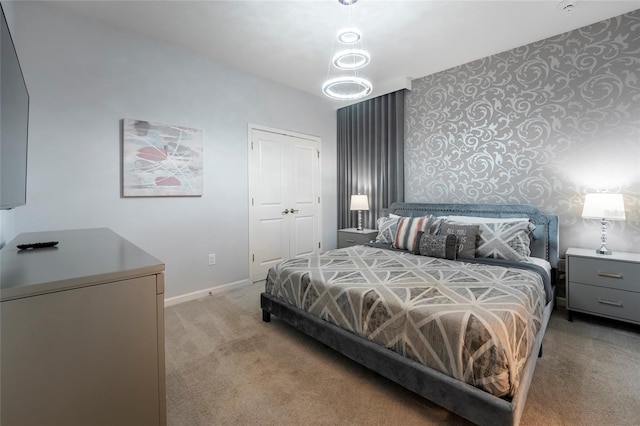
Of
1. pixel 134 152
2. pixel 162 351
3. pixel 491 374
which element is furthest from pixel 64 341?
pixel 134 152

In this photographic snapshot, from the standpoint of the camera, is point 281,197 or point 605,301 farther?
point 281,197

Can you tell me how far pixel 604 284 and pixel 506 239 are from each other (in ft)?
2.66

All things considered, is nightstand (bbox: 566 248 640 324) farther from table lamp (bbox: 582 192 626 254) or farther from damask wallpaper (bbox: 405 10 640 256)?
damask wallpaper (bbox: 405 10 640 256)

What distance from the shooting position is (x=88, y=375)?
0.85 metres

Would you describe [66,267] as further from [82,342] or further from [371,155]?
[371,155]

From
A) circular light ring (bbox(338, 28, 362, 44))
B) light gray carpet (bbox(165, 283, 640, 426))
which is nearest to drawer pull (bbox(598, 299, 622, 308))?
light gray carpet (bbox(165, 283, 640, 426))

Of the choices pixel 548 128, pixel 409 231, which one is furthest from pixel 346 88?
pixel 548 128

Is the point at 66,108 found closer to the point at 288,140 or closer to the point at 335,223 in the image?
the point at 288,140

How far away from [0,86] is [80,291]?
795 mm

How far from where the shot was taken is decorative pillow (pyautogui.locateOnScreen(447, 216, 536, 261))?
2623 millimetres

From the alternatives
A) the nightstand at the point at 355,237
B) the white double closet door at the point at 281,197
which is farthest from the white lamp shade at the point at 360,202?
the white double closet door at the point at 281,197

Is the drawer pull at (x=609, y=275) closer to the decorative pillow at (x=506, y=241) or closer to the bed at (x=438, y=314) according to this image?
the bed at (x=438, y=314)

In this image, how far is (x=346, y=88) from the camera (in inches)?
114

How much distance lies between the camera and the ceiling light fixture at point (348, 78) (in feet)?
7.00
